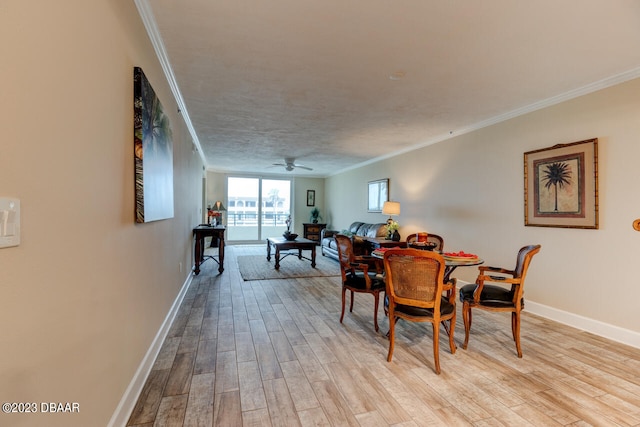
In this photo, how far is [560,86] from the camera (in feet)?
9.94

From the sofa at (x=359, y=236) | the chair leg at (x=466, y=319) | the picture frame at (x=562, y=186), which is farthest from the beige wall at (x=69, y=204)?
the sofa at (x=359, y=236)

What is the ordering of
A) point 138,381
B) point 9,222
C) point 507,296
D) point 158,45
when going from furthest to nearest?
1. point 507,296
2. point 158,45
3. point 138,381
4. point 9,222

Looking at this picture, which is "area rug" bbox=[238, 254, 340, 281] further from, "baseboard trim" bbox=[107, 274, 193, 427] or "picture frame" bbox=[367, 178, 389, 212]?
"baseboard trim" bbox=[107, 274, 193, 427]

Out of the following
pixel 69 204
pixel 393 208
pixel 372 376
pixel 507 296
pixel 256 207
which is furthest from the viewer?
pixel 256 207

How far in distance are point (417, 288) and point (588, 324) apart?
223 centimetres

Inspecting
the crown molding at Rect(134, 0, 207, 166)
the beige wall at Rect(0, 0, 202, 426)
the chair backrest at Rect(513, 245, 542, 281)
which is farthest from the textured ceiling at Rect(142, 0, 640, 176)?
the chair backrest at Rect(513, 245, 542, 281)

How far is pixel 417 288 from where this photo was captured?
232cm

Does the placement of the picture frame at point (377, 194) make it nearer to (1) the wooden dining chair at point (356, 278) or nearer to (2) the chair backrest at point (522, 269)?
(1) the wooden dining chair at point (356, 278)

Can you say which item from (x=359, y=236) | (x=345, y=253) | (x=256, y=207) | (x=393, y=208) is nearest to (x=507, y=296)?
(x=345, y=253)

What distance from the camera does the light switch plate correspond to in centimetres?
76

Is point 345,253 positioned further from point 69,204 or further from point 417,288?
point 69,204

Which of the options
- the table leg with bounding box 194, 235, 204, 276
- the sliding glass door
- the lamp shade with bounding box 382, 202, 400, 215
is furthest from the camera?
the sliding glass door

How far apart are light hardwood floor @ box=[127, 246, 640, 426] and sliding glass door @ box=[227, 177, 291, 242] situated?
6.79 m

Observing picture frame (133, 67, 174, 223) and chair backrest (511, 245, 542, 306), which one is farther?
chair backrest (511, 245, 542, 306)
